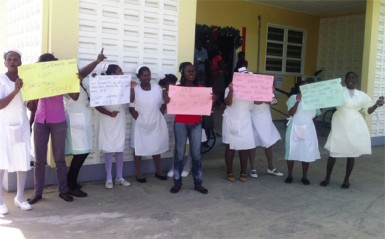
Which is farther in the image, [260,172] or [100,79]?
[260,172]

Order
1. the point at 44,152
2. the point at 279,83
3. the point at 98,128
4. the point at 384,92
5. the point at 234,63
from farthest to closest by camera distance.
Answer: the point at 279,83
the point at 234,63
the point at 384,92
the point at 98,128
the point at 44,152

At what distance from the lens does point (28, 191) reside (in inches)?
208

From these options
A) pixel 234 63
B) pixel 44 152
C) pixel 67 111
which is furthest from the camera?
pixel 234 63

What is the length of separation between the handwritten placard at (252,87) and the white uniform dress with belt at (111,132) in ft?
5.31

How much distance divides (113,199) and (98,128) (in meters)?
1.11

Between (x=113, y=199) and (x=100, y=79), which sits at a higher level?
(x=100, y=79)

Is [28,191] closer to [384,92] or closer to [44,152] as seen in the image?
[44,152]

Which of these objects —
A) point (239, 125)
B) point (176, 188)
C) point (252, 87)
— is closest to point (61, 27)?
point (176, 188)

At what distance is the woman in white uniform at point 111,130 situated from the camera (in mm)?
5438

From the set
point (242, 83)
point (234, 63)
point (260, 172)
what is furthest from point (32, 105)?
point (234, 63)

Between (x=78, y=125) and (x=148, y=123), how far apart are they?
40.1 inches

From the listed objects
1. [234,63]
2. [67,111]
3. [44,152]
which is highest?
[234,63]

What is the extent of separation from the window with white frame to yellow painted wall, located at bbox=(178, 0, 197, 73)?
595cm

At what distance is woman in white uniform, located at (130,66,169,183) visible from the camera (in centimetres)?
569
